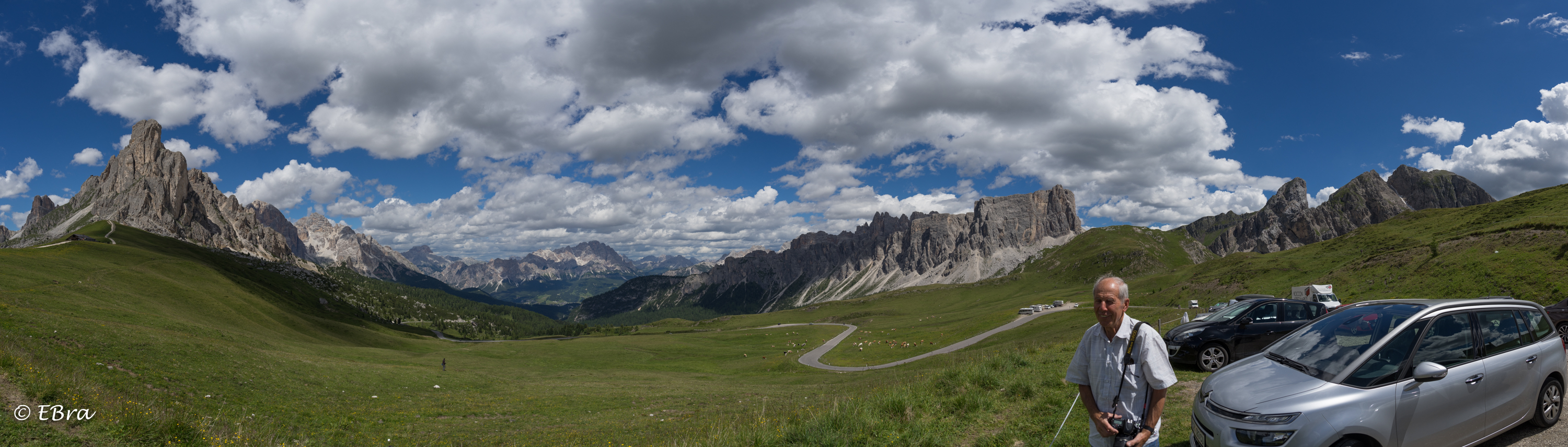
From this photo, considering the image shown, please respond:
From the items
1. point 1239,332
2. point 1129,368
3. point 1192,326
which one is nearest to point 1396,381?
point 1129,368

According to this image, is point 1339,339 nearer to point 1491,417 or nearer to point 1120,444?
point 1491,417

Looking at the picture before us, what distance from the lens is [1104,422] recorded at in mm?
6086

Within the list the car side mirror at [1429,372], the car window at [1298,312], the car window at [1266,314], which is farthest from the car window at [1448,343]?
the car window at [1298,312]

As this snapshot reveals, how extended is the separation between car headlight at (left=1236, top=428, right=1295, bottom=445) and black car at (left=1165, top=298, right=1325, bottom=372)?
1293 cm

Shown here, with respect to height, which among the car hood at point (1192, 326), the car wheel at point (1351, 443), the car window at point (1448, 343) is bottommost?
the car wheel at point (1351, 443)

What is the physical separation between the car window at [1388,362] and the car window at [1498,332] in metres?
1.60

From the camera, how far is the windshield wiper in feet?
27.1

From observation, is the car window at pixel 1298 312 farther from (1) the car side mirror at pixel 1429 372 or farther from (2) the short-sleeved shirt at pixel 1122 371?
(2) the short-sleeved shirt at pixel 1122 371

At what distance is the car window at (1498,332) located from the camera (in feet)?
28.6

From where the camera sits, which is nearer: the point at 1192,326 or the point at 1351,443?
the point at 1351,443

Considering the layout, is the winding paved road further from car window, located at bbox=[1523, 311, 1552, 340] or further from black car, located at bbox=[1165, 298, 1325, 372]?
car window, located at bbox=[1523, 311, 1552, 340]

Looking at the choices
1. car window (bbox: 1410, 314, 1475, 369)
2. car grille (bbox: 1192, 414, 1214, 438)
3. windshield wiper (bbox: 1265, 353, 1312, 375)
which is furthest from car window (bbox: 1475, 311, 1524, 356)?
car grille (bbox: 1192, 414, 1214, 438)

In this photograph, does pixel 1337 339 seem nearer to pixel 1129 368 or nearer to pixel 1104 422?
pixel 1129 368

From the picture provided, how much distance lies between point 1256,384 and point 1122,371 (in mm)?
3725
